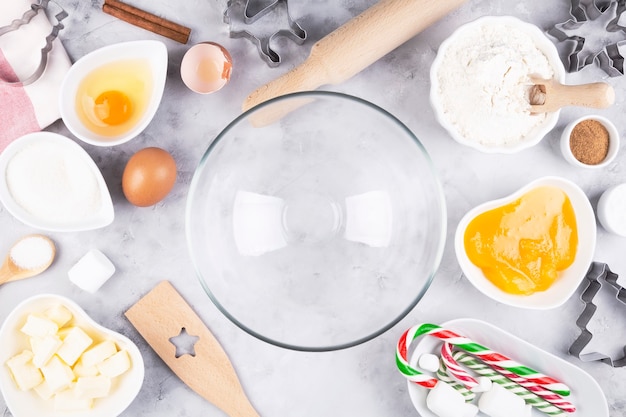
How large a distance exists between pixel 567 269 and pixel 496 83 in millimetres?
365

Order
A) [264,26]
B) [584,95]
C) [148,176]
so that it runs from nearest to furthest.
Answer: [584,95], [148,176], [264,26]

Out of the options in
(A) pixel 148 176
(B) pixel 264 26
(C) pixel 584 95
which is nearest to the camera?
(C) pixel 584 95

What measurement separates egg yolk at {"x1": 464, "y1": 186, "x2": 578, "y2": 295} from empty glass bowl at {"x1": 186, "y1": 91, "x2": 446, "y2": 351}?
18 cm

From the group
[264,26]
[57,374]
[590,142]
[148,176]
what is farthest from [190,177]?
[590,142]

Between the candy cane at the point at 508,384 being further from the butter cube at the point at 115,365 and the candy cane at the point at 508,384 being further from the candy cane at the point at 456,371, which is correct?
the butter cube at the point at 115,365

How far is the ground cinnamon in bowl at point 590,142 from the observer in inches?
43.7

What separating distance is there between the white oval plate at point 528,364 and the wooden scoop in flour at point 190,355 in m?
0.33

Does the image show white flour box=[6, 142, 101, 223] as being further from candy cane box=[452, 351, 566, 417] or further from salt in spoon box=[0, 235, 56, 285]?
candy cane box=[452, 351, 566, 417]

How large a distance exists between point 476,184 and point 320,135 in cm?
37

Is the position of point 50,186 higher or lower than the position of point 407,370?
higher

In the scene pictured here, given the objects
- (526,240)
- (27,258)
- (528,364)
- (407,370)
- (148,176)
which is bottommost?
(528,364)

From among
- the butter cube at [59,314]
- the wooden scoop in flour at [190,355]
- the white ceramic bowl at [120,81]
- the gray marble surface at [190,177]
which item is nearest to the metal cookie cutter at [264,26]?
the gray marble surface at [190,177]

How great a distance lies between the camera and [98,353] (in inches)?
41.9

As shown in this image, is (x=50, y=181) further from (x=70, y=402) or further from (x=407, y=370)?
(x=407, y=370)
